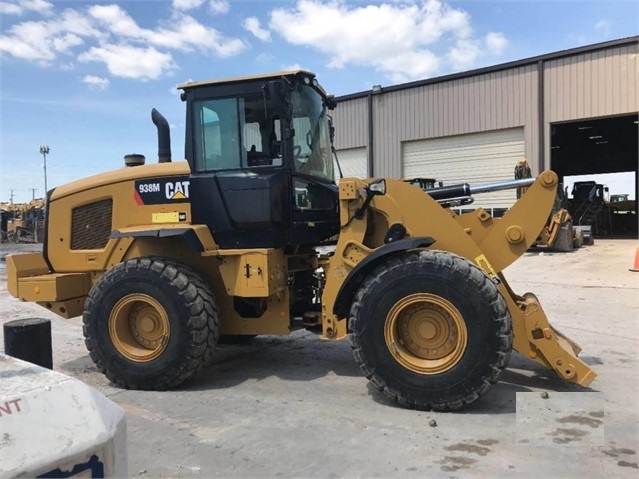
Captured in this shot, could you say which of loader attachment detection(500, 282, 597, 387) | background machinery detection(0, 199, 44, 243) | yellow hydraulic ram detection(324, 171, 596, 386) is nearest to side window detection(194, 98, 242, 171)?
yellow hydraulic ram detection(324, 171, 596, 386)

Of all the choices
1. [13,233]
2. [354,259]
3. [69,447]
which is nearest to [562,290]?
[354,259]

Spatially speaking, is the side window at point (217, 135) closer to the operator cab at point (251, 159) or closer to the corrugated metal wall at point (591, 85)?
the operator cab at point (251, 159)

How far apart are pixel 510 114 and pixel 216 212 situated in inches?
680

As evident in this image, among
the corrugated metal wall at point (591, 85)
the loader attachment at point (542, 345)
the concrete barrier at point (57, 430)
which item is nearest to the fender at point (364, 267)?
the loader attachment at point (542, 345)

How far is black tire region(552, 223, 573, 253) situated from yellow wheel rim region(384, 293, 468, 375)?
50.7 feet

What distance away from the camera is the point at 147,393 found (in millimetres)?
5125

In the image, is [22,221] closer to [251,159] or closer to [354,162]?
[354,162]

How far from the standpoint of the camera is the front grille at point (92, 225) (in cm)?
589

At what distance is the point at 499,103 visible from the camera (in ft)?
66.7

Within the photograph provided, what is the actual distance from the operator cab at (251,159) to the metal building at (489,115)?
16229 mm

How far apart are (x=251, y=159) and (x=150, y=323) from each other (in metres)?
1.81

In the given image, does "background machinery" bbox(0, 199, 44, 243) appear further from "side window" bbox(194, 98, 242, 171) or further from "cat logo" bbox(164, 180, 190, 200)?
"side window" bbox(194, 98, 242, 171)

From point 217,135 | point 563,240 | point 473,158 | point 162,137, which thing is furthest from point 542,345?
point 473,158

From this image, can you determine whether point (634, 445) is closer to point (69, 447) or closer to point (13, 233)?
point (69, 447)
